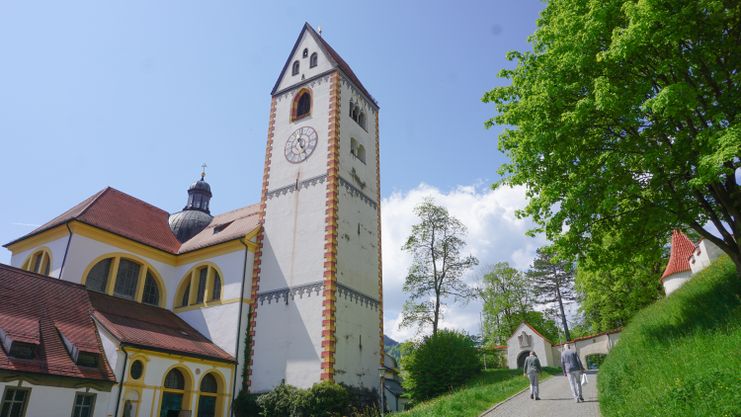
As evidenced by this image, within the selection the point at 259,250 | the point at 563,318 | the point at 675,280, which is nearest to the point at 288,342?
the point at 259,250

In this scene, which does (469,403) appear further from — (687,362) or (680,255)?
(680,255)

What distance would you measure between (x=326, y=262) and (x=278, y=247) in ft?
11.0

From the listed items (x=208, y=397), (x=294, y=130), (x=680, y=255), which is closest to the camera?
(x=208, y=397)

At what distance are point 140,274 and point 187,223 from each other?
6272 mm

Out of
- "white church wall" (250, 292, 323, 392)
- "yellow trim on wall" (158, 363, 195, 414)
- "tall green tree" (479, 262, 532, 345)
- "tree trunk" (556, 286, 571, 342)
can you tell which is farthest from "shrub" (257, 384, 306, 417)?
"tree trunk" (556, 286, 571, 342)

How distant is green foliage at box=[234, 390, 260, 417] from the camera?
2209 centimetres

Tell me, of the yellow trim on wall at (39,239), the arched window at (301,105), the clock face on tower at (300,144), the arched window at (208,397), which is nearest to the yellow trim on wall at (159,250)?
the yellow trim on wall at (39,239)

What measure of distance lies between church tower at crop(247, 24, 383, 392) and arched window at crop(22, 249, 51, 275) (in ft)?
32.2

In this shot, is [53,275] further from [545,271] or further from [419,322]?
[545,271]

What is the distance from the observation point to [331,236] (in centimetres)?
2430

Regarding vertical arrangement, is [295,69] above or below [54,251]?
above

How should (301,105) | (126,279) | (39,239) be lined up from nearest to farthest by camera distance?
1. (39,239)
2. (126,279)
3. (301,105)

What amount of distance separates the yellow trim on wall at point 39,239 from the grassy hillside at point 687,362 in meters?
23.8

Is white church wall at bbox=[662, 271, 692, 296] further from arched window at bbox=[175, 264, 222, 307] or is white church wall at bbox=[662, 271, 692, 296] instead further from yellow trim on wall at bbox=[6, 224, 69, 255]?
yellow trim on wall at bbox=[6, 224, 69, 255]
